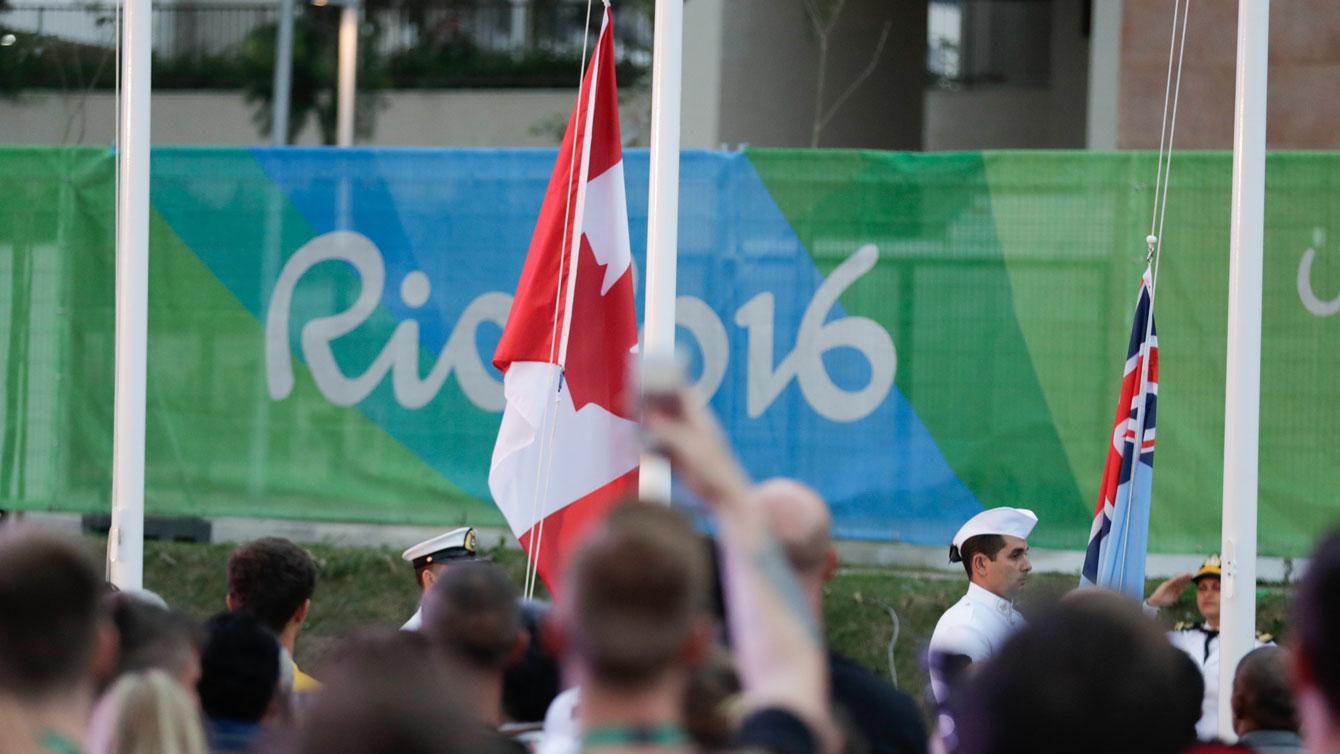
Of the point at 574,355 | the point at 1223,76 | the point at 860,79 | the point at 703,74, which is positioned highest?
the point at 860,79

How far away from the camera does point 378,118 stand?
15.8 metres

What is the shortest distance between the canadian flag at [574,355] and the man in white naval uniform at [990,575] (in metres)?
1.23

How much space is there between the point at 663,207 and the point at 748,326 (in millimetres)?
2105

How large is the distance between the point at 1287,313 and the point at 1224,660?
2.69m

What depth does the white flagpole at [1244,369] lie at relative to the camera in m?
4.71

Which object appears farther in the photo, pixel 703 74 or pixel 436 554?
pixel 703 74

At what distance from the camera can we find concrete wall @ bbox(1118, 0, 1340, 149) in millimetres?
8586

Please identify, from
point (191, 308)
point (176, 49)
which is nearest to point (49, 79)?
point (176, 49)

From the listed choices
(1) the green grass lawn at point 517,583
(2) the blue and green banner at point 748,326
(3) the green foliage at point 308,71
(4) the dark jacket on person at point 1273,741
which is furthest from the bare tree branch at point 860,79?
(4) the dark jacket on person at point 1273,741

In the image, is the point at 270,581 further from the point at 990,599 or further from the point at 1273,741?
the point at 990,599

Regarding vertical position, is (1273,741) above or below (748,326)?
below

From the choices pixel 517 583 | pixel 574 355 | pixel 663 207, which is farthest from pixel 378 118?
pixel 663 207

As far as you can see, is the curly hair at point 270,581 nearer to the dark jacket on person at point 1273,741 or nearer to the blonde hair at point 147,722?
the blonde hair at point 147,722

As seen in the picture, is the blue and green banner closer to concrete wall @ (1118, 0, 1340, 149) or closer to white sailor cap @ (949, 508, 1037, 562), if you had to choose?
white sailor cap @ (949, 508, 1037, 562)
